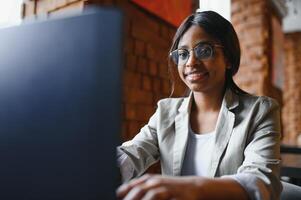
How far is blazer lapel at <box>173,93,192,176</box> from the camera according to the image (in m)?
1.11

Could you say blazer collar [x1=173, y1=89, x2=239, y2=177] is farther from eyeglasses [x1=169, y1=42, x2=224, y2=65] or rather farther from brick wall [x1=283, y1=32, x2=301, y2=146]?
brick wall [x1=283, y1=32, x2=301, y2=146]

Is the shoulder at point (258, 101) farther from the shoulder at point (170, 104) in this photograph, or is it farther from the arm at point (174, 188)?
the arm at point (174, 188)

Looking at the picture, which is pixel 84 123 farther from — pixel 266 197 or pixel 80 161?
pixel 266 197

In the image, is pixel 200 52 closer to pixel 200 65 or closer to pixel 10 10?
pixel 200 65

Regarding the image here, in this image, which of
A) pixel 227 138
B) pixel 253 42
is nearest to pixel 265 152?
pixel 227 138

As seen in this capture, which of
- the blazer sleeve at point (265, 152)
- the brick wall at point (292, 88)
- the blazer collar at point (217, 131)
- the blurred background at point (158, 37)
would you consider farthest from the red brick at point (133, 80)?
the brick wall at point (292, 88)

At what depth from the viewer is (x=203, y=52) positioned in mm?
1098

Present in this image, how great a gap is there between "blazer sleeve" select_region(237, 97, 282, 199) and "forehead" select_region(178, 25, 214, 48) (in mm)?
276

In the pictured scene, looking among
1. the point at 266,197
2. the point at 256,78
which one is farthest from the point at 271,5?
the point at 266,197

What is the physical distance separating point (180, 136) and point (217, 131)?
130 millimetres

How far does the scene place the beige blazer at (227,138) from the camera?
0.93 metres

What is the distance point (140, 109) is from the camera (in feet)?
6.00

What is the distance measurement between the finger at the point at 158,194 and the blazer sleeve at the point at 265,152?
0.25 metres

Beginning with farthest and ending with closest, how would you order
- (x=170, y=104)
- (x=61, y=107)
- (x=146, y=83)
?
(x=146, y=83)
(x=170, y=104)
(x=61, y=107)
